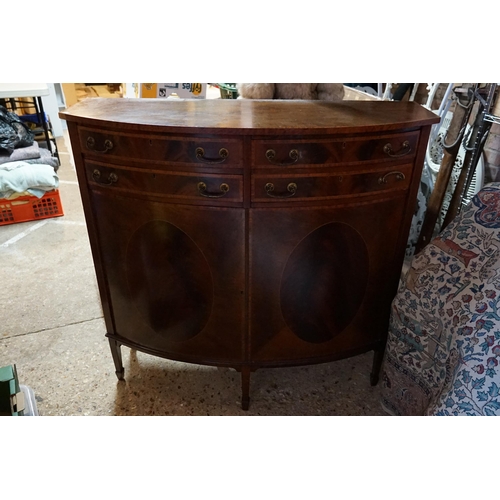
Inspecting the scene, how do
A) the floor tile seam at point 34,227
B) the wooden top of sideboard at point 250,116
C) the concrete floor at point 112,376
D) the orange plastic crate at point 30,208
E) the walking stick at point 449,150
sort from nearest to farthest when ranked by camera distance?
1. the wooden top of sideboard at point 250,116
2. the concrete floor at point 112,376
3. the walking stick at point 449,150
4. the floor tile seam at point 34,227
5. the orange plastic crate at point 30,208

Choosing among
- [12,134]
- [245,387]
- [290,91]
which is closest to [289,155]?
[290,91]

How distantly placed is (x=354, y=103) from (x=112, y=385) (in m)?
1.33

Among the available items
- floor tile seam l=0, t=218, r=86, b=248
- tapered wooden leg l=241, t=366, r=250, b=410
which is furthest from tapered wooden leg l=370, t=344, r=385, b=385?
floor tile seam l=0, t=218, r=86, b=248

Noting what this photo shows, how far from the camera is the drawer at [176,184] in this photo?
1056mm

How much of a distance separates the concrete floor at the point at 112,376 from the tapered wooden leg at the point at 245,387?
0.11 ft

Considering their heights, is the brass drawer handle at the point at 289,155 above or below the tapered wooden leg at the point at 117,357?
above

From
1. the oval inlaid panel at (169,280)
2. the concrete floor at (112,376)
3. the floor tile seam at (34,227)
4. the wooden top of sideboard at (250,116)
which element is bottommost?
the concrete floor at (112,376)

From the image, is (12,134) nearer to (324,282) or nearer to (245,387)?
(245,387)

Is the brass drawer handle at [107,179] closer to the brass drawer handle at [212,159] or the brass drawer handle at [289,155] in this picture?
the brass drawer handle at [212,159]

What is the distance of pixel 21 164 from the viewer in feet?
8.63

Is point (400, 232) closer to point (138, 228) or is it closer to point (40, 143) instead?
point (138, 228)

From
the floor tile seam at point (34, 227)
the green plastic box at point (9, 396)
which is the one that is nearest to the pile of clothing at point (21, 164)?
the floor tile seam at point (34, 227)

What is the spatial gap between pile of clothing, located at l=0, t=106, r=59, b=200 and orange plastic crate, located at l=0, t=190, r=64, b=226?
0.16 ft
